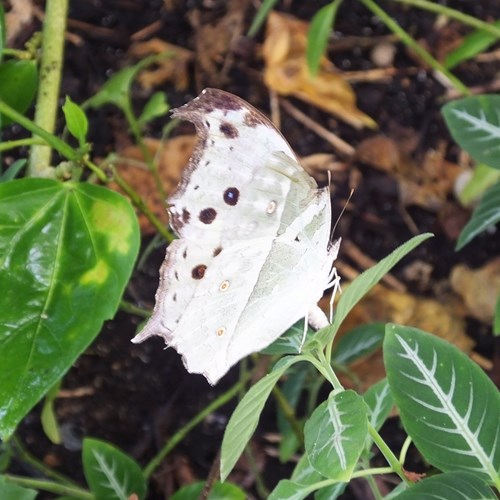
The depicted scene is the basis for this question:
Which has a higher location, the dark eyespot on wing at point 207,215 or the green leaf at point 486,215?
the dark eyespot on wing at point 207,215

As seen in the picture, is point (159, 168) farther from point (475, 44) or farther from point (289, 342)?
point (289, 342)

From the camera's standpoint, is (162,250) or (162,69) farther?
(162,69)

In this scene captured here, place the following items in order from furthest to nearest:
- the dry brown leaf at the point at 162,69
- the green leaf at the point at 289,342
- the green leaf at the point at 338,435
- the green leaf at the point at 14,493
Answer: the dry brown leaf at the point at 162,69
the green leaf at the point at 14,493
the green leaf at the point at 289,342
the green leaf at the point at 338,435

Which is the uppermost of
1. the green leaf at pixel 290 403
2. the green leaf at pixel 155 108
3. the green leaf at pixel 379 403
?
the green leaf at pixel 155 108

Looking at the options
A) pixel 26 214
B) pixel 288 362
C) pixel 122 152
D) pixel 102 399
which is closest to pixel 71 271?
pixel 26 214

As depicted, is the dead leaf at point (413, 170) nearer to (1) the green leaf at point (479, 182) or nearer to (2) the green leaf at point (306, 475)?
(1) the green leaf at point (479, 182)

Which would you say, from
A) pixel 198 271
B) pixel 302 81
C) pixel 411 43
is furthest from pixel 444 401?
pixel 302 81

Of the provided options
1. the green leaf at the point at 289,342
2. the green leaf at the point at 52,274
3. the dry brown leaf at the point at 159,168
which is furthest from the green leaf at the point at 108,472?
the dry brown leaf at the point at 159,168
